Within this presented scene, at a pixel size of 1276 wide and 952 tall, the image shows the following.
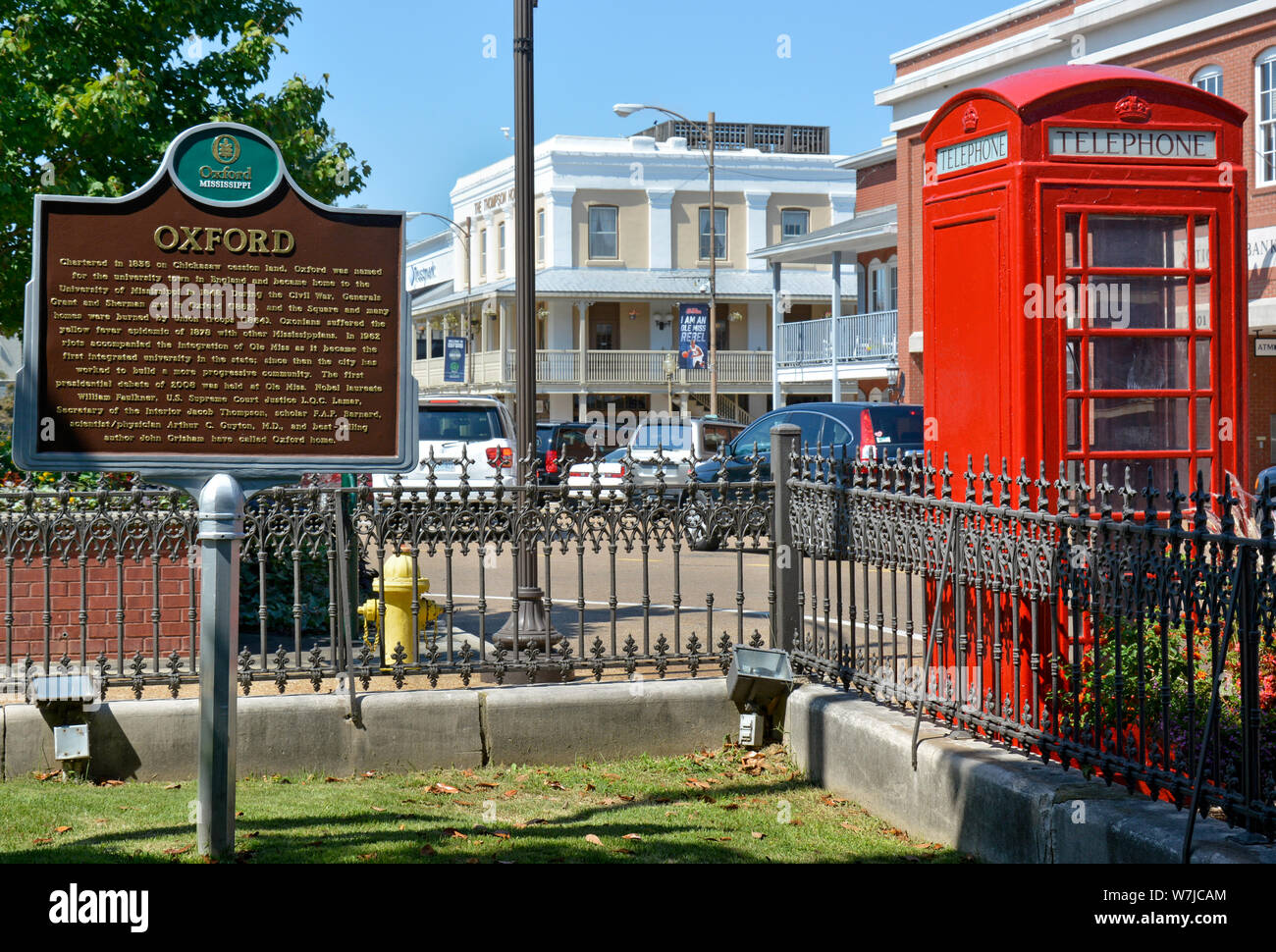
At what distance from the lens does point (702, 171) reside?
5022 cm

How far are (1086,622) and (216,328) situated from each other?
12.5 feet

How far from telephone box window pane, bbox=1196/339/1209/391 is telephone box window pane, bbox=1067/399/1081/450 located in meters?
0.62

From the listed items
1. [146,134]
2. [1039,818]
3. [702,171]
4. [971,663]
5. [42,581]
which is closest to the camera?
[1039,818]

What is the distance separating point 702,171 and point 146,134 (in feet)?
124

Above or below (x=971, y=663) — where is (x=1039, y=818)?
below

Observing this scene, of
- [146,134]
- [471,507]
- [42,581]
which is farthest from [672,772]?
[146,134]

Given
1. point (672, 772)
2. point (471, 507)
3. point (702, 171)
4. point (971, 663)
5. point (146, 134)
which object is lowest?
point (672, 772)

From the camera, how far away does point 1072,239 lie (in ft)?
20.4

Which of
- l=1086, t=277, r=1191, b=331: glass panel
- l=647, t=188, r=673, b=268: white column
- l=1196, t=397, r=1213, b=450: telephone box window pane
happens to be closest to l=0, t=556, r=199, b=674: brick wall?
l=1086, t=277, r=1191, b=331: glass panel

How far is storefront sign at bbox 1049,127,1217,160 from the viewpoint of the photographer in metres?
6.18

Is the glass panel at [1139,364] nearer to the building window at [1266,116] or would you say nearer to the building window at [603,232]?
the building window at [1266,116]

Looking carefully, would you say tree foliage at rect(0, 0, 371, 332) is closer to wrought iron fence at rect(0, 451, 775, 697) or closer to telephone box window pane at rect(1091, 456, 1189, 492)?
wrought iron fence at rect(0, 451, 775, 697)

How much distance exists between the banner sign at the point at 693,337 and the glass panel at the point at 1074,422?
35.0 m
